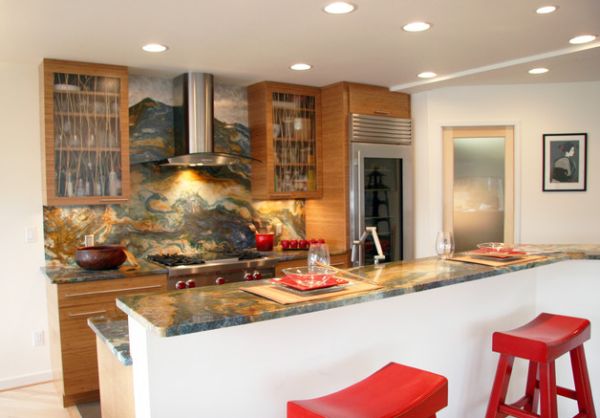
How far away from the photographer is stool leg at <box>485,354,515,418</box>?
236 cm

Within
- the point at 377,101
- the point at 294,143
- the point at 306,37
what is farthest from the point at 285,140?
the point at 306,37

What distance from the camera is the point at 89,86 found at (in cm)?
378

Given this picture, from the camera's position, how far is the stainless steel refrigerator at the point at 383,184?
463 cm

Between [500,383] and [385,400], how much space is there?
0.95 metres

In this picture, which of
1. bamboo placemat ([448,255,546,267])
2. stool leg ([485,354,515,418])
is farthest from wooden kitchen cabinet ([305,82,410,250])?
stool leg ([485,354,515,418])

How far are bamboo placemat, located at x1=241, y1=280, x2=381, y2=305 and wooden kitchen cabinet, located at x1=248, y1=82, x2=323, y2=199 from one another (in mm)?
2564

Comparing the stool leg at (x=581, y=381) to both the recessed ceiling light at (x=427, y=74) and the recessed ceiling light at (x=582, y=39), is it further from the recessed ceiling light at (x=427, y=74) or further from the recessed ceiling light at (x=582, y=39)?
the recessed ceiling light at (x=427, y=74)

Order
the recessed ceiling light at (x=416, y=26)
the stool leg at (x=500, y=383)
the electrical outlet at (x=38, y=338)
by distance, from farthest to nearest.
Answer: the electrical outlet at (x=38, y=338)
the recessed ceiling light at (x=416, y=26)
the stool leg at (x=500, y=383)

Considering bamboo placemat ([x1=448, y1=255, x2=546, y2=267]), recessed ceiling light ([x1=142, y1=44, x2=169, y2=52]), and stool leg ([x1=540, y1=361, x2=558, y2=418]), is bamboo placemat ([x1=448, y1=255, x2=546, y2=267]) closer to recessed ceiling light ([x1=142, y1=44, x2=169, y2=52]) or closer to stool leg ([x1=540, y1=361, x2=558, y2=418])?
stool leg ([x1=540, y1=361, x2=558, y2=418])

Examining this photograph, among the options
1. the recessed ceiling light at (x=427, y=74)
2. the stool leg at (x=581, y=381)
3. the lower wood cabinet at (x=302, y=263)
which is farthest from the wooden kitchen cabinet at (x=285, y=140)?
the stool leg at (x=581, y=381)

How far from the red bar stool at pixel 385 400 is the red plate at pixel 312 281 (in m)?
0.38

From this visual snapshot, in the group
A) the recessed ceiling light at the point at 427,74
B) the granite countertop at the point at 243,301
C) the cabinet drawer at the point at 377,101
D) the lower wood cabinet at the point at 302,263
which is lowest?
the lower wood cabinet at the point at 302,263

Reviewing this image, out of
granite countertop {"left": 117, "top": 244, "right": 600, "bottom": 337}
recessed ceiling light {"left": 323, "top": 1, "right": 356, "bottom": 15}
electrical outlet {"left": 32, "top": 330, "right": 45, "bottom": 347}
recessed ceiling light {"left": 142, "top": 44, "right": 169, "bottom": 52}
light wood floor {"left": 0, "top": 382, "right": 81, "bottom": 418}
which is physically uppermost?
recessed ceiling light {"left": 323, "top": 1, "right": 356, "bottom": 15}

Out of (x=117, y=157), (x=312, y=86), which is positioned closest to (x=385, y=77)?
(x=312, y=86)
